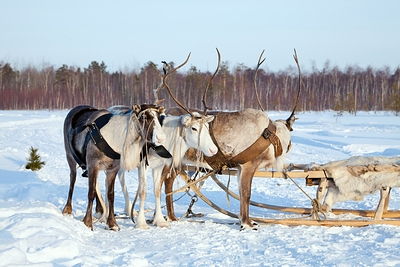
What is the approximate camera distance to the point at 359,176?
6.88 m

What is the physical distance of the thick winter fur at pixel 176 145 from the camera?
6.86m

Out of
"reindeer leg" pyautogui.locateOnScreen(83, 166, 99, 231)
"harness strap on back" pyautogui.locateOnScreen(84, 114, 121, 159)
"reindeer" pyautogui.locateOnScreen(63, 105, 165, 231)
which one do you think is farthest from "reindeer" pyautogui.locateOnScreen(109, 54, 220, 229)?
"reindeer leg" pyautogui.locateOnScreen(83, 166, 99, 231)

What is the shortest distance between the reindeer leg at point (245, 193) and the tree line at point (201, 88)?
5537 centimetres

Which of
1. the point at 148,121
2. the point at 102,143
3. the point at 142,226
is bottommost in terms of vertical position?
the point at 142,226

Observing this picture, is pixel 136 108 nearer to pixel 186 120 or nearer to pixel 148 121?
pixel 148 121

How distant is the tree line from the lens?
218ft

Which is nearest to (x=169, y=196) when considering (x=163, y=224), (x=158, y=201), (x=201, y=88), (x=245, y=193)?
(x=158, y=201)

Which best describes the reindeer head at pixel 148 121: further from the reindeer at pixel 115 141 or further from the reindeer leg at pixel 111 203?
the reindeer leg at pixel 111 203

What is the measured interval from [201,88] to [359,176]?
60807mm

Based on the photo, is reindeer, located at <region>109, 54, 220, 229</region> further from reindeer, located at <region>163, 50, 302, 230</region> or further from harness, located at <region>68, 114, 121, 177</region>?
harness, located at <region>68, 114, 121, 177</region>

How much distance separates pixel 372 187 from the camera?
6.80 meters

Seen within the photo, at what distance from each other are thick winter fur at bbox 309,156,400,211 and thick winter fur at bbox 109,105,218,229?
1.67m

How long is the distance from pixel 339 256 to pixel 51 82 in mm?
83302

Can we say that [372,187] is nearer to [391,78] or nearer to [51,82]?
[391,78]
